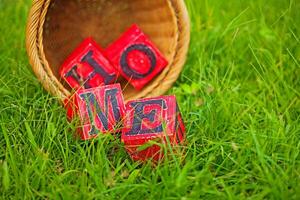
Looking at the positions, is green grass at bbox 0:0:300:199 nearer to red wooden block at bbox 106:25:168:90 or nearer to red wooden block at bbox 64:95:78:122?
red wooden block at bbox 64:95:78:122

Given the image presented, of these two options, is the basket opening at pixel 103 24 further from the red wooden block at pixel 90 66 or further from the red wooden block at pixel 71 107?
the red wooden block at pixel 71 107

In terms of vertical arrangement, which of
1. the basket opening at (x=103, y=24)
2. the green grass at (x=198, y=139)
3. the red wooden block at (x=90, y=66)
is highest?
the basket opening at (x=103, y=24)

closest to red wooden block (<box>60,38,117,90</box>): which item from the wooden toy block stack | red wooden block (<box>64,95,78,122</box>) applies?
the wooden toy block stack

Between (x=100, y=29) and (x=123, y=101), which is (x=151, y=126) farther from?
(x=100, y=29)

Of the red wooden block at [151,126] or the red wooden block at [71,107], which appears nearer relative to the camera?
the red wooden block at [151,126]

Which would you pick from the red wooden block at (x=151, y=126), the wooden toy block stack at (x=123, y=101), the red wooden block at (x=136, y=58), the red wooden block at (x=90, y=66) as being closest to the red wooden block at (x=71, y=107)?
the wooden toy block stack at (x=123, y=101)
